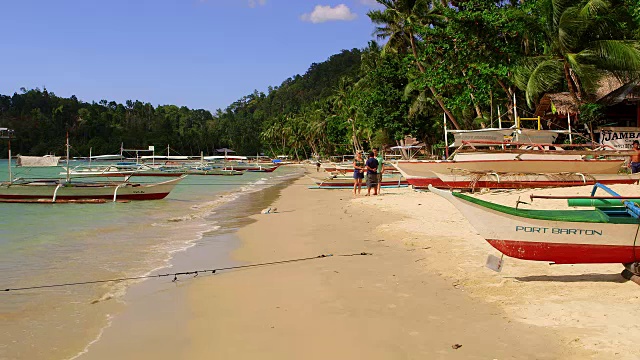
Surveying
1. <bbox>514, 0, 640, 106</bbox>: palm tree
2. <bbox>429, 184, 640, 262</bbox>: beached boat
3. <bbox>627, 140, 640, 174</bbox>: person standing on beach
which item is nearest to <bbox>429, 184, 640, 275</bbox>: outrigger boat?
<bbox>429, 184, 640, 262</bbox>: beached boat

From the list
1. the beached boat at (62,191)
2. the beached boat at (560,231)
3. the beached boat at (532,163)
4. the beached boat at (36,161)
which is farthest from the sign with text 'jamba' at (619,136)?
the beached boat at (36,161)

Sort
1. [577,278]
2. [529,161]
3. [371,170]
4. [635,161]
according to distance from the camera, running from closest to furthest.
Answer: [577,278] < [635,161] < [529,161] < [371,170]

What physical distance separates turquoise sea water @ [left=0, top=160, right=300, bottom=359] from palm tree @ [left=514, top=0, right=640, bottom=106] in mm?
14722

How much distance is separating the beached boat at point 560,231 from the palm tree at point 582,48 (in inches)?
669

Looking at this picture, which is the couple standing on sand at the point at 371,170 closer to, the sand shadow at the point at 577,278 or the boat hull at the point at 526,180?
the boat hull at the point at 526,180

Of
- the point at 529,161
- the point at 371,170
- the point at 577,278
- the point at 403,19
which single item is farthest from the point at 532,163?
the point at 403,19

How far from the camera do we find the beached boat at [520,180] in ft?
61.8

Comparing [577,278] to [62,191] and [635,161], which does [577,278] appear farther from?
[62,191]

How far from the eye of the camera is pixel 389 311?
6.21m

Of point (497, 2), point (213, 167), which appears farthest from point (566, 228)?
point (213, 167)

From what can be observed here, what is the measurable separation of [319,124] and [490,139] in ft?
197

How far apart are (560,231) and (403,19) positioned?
3012 centimetres

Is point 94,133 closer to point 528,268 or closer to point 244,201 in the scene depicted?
point 244,201

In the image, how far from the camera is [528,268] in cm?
764
